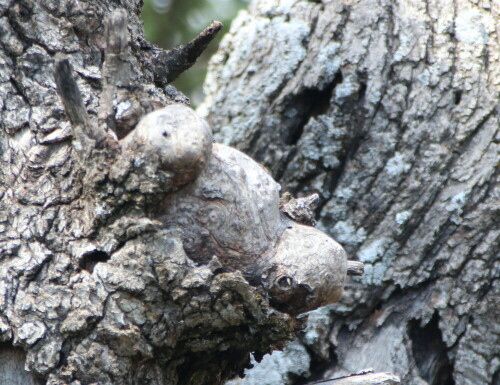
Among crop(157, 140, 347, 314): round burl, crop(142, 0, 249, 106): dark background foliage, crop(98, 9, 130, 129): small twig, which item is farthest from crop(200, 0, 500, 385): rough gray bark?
crop(142, 0, 249, 106): dark background foliage

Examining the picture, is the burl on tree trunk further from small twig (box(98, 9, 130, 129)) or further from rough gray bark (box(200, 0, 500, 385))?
rough gray bark (box(200, 0, 500, 385))

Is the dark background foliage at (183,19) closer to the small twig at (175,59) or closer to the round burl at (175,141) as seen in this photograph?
the small twig at (175,59)

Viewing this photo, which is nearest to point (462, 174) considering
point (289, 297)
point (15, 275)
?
point (289, 297)

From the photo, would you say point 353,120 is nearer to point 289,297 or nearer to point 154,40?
point 289,297

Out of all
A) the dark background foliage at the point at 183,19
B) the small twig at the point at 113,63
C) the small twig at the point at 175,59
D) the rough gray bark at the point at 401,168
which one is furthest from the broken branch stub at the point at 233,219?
the dark background foliage at the point at 183,19

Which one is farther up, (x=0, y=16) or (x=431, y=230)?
(x=431, y=230)
